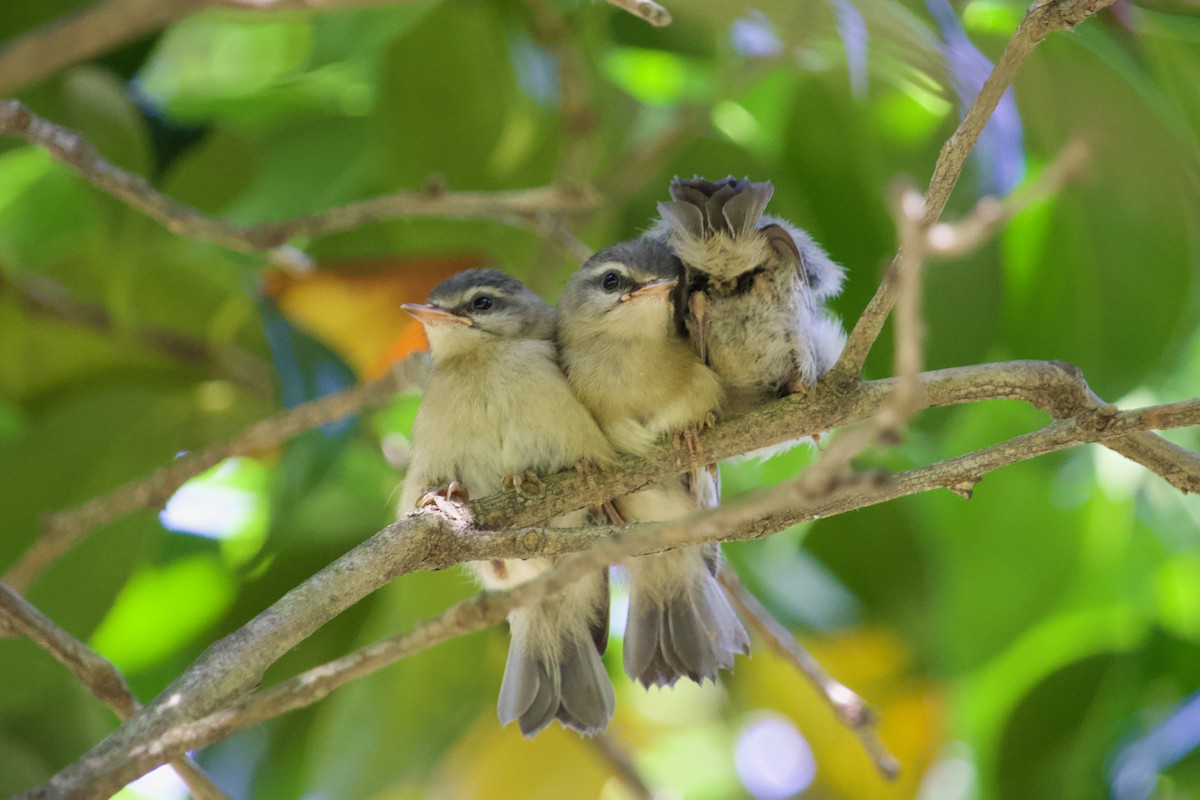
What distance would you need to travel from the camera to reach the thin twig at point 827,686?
293cm

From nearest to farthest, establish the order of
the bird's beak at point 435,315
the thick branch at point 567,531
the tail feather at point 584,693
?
the thick branch at point 567,531 → the tail feather at point 584,693 → the bird's beak at point 435,315

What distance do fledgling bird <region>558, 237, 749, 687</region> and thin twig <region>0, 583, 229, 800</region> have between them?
3.67ft

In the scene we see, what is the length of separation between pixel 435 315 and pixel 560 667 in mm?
1057

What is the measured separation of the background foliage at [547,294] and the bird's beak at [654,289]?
749 mm

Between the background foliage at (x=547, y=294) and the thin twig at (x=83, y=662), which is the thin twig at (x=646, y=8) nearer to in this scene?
the background foliage at (x=547, y=294)

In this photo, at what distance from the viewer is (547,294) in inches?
168

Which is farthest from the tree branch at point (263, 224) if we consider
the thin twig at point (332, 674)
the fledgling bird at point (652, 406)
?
the thin twig at point (332, 674)

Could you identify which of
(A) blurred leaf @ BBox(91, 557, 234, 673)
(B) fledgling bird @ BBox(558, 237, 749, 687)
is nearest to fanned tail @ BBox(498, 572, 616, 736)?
(B) fledgling bird @ BBox(558, 237, 749, 687)

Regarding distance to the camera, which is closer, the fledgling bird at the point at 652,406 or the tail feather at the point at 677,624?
the fledgling bird at the point at 652,406

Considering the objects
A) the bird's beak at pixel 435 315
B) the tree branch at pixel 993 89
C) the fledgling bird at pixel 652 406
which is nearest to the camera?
the tree branch at pixel 993 89

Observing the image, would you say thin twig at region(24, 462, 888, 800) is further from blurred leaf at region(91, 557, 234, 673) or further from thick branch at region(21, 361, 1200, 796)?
blurred leaf at region(91, 557, 234, 673)

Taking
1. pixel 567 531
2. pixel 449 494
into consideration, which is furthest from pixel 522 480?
pixel 567 531

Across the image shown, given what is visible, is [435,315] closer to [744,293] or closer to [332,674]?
[744,293]

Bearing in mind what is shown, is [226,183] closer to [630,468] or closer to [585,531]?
[630,468]
